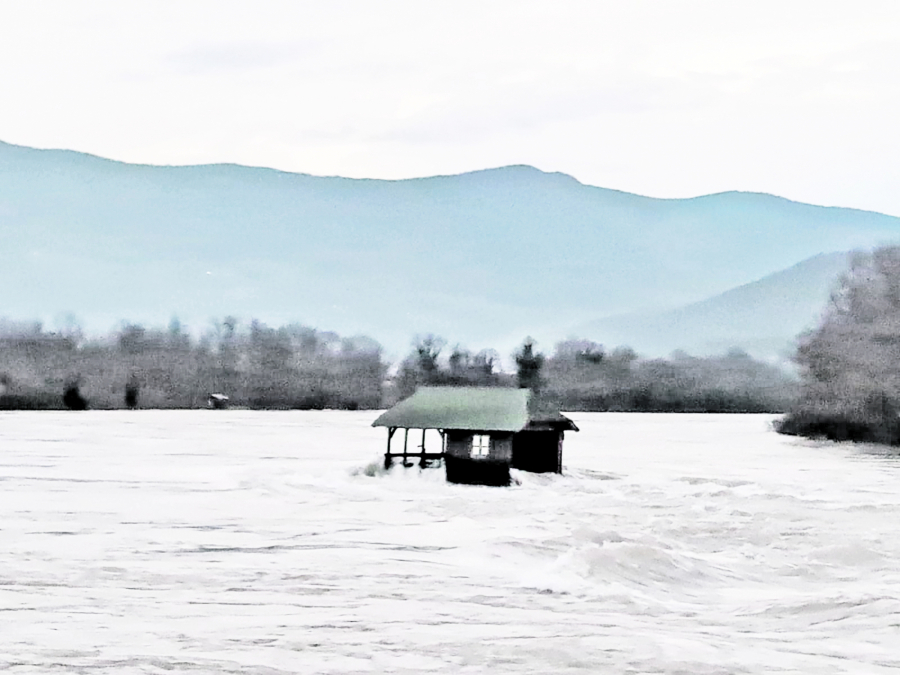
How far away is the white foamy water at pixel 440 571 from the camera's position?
1662 cm

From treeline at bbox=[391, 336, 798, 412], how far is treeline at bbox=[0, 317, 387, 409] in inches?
241

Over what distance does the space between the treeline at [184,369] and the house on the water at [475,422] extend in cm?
6829

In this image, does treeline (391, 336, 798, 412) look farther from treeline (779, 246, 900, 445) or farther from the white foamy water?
the white foamy water

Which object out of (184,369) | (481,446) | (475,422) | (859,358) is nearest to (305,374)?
(184,369)

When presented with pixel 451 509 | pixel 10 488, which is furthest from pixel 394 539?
pixel 10 488

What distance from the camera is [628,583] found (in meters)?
Result: 22.1

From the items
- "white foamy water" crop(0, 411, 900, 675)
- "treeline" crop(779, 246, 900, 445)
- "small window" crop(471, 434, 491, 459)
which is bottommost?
"white foamy water" crop(0, 411, 900, 675)

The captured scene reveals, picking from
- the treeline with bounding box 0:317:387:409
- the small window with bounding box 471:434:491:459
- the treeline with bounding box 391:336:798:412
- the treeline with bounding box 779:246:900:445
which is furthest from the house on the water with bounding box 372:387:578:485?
the treeline with bounding box 391:336:798:412

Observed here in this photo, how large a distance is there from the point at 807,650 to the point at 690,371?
409 ft

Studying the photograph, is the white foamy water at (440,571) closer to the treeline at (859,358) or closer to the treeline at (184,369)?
the treeline at (859,358)

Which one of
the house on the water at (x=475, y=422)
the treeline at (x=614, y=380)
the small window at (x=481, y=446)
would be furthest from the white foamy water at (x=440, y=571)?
the treeline at (x=614, y=380)

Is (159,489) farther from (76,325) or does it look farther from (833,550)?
(76,325)

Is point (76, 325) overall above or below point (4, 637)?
above

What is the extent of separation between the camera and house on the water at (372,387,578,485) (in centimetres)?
3841
